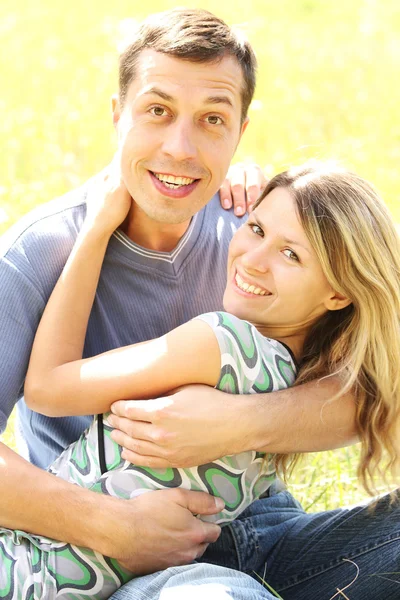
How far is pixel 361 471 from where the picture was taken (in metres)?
2.77

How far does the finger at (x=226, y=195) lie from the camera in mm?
3314

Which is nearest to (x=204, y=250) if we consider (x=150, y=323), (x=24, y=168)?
(x=150, y=323)

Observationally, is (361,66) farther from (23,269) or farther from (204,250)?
(23,269)

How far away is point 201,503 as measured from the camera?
2424mm

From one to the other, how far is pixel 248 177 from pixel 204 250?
39 centimetres

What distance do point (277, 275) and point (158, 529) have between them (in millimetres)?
766

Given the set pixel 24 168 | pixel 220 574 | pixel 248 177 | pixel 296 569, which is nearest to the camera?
pixel 220 574

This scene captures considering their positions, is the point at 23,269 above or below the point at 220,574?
above

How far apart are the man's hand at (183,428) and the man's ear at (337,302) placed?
1.48 feet

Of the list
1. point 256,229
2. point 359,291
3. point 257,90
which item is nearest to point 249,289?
point 256,229

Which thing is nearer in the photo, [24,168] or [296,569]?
[296,569]

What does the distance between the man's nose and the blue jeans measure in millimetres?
1106

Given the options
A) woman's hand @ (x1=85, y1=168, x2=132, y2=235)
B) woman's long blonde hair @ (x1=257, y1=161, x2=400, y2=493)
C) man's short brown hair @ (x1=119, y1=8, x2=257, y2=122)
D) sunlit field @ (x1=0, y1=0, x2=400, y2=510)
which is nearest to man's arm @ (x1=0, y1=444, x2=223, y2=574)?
woman's long blonde hair @ (x1=257, y1=161, x2=400, y2=493)

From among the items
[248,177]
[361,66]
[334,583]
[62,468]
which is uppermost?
[361,66]
